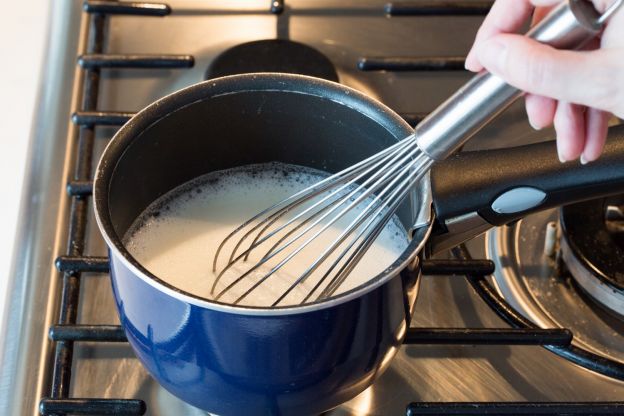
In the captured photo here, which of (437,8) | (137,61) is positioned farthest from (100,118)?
(437,8)

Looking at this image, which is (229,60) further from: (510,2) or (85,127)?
(510,2)

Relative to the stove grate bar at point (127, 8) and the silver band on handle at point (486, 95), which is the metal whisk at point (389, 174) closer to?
the silver band on handle at point (486, 95)

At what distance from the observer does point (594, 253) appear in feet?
1.84

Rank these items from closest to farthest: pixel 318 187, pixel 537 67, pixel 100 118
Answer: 1. pixel 537 67
2. pixel 318 187
3. pixel 100 118

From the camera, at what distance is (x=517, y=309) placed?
22.4 inches

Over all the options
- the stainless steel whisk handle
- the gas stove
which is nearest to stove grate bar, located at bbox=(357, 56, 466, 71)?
the gas stove

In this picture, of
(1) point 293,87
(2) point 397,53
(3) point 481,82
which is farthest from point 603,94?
(2) point 397,53

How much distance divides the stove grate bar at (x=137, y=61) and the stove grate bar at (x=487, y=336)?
27 centimetres

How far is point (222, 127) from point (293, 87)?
55 millimetres

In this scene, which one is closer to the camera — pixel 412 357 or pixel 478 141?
pixel 412 357

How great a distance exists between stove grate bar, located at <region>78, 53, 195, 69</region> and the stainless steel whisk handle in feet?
0.90

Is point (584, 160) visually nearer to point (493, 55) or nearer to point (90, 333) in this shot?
point (493, 55)

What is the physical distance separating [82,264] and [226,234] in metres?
0.09

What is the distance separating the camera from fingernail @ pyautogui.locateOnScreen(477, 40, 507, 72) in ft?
1.31
